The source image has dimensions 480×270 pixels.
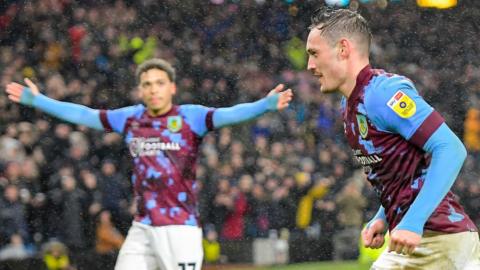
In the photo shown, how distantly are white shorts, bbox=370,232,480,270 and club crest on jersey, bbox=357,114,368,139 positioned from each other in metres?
0.44

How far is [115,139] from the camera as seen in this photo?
1274 cm

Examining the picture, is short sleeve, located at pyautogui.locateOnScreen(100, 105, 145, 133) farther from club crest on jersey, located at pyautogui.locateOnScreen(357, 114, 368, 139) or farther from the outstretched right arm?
club crest on jersey, located at pyautogui.locateOnScreen(357, 114, 368, 139)

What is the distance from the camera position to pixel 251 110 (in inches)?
270

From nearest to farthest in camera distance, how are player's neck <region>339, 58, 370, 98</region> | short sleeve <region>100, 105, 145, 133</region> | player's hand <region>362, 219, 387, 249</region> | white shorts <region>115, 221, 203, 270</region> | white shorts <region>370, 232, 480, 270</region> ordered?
white shorts <region>370, 232, 480, 270</region>, player's neck <region>339, 58, 370, 98</region>, player's hand <region>362, 219, 387, 249</region>, white shorts <region>115, 221, 203, 270</region>, short sleeve <region>100, 105, 145, 133</region>

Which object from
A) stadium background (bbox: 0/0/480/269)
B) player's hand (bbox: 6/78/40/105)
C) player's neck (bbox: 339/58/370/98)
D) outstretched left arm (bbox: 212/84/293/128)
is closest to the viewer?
player's neck (bbox: 339/58/370/98)

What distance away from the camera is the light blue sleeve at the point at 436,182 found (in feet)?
11.7

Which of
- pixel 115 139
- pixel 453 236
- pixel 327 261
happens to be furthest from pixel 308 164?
pixel 453 236

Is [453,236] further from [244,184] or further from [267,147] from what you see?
[267,147]

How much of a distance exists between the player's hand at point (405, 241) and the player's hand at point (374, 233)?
1.82 feet

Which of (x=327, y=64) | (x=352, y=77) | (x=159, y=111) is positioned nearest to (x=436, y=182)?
(x=352, y=77)

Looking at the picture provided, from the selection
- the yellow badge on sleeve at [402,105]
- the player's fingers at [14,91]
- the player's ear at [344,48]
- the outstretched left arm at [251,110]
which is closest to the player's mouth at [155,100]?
the outstretched left arm at [251,110]

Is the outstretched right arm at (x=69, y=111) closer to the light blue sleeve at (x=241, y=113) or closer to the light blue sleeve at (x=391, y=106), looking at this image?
the light blue sleeve at (x=241, y=113)

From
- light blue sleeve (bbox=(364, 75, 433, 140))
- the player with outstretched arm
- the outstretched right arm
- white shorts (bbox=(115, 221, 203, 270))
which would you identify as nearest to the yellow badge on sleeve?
light blue sleeve (bbox=(364, 75, 433, 140))

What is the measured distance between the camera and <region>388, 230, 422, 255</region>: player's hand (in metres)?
3.52
